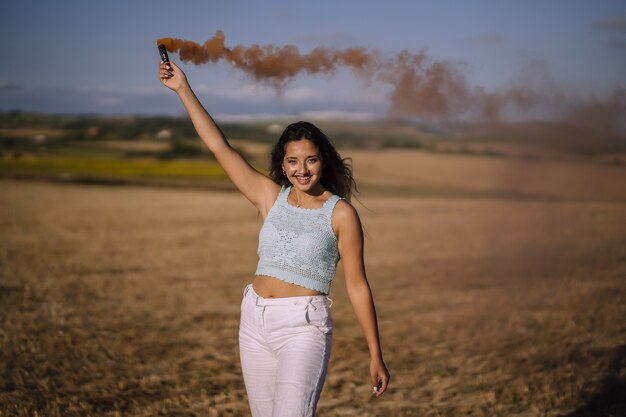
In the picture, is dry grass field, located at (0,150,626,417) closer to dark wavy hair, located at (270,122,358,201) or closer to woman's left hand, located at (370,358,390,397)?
woman's left hand, located at (370,358,390,397)

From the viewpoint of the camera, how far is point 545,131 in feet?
35.8

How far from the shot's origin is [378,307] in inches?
411

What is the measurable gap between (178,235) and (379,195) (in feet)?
56.2

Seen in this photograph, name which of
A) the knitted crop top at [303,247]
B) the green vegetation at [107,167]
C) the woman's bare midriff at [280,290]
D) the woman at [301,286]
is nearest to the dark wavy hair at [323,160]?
the woman at [301,286]

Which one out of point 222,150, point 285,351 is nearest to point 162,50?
point 222,150

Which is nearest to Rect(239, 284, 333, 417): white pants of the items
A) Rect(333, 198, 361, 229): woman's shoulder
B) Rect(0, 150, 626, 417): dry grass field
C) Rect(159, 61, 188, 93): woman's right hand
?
Rect(333, 198, 361, 229): woman's shoulder

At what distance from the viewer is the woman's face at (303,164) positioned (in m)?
3.61

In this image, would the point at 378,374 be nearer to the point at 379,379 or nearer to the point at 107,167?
the point at 379,379

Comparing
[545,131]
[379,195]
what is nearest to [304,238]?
[545,131]

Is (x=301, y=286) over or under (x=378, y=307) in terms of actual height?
over

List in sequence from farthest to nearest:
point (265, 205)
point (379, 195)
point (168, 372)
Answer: point (379, 195) < point (168, 372) < point (265, 205)

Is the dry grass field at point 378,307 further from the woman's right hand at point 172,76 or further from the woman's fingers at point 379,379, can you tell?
the woman's right hand at point 172,76

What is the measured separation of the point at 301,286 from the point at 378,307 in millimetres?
7133

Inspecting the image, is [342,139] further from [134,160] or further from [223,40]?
[223,40]
